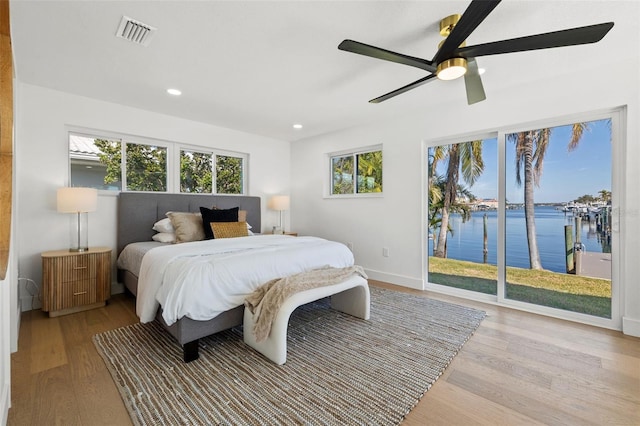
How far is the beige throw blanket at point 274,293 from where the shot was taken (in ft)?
6.41

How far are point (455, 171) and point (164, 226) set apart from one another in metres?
3.73

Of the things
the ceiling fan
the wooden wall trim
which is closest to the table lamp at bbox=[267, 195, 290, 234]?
the ceiling fan

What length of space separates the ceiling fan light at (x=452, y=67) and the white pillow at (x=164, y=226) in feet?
10.8

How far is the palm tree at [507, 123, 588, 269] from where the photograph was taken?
2955 mm

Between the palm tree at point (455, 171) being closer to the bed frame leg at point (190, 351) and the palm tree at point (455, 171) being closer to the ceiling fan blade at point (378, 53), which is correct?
the ceiling fan blade at point (378, 53)

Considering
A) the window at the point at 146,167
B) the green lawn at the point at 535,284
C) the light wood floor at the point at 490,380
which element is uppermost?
the window at the point at 146,167

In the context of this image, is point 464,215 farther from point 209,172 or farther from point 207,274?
point 209,172

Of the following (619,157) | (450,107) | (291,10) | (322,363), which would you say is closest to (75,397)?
(322,363)

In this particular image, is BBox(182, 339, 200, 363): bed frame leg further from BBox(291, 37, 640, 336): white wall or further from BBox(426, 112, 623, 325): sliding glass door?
BBox(426, 112, 623, 325): sliding glass door

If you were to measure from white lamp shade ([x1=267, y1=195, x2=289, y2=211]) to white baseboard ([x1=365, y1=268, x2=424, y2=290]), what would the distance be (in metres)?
1.77

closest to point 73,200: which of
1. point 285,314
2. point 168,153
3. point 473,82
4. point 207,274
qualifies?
point 168,153

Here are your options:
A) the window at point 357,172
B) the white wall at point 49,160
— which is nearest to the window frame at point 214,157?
the white wall at point 49,160

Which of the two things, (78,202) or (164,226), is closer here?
(78,202)

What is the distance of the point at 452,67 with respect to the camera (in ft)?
5.90
